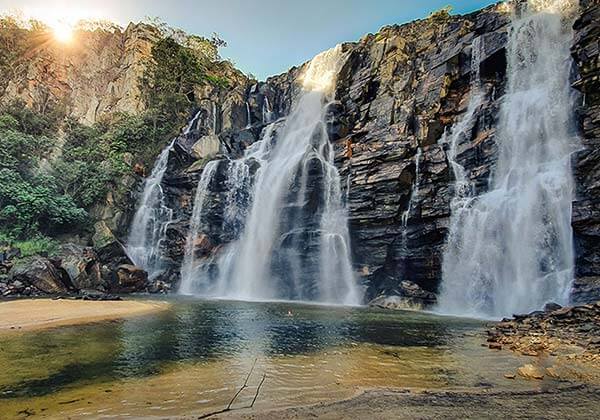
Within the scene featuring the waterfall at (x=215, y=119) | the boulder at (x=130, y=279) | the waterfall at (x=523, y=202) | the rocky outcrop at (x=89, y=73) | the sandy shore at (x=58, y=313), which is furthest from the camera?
the rocky outcrop at (x=89, y=73)

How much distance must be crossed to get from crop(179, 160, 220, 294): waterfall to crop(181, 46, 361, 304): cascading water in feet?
0.71

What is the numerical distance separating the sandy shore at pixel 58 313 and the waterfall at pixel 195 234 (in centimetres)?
891

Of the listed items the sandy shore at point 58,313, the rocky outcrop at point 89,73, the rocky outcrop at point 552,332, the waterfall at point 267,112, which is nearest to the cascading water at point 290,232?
the sandy shore at point 58,313

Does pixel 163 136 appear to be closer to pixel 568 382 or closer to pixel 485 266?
pixel 485 266

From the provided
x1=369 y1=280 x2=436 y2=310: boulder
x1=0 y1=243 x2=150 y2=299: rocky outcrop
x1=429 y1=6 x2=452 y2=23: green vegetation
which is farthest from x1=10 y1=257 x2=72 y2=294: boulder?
x1=429 y1=6 x2=452 y2=23: green vegetation

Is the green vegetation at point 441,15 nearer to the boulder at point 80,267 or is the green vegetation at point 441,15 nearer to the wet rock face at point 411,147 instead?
the wet rock face at point 411,147

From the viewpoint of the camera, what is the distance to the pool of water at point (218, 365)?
460 cm

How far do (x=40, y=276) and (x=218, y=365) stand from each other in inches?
666

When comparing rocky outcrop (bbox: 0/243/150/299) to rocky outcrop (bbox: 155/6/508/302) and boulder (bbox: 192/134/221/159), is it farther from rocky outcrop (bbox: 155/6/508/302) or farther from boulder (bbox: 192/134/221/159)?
boulder (bbox: 192/134/221/159)

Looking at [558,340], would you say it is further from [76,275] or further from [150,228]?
[150,228]

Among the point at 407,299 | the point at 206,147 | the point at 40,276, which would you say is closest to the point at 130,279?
the point at 40,276

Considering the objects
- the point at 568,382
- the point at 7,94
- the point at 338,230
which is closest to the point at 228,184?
the point at 338,230

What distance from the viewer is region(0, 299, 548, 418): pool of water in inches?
181

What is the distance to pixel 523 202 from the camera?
16.2 m
